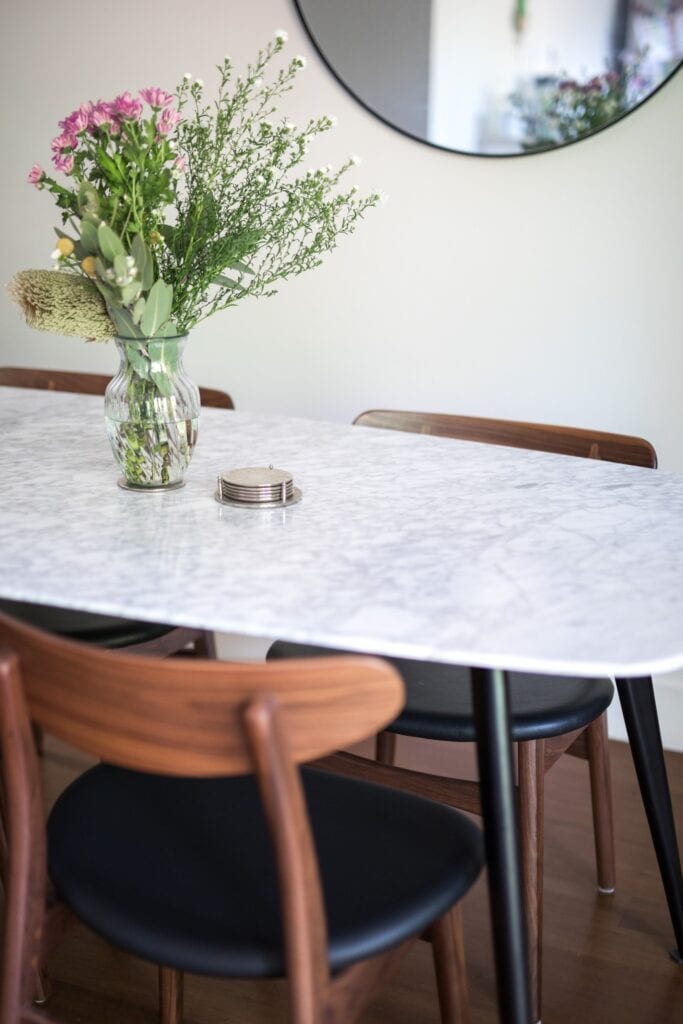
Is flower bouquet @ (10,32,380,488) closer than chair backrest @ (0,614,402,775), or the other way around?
chair backrest @ (0,614,402,775)

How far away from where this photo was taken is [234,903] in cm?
118

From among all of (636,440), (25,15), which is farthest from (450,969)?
(25,15)

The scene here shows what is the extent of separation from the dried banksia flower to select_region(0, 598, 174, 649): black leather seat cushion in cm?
48

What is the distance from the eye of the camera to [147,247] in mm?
1494

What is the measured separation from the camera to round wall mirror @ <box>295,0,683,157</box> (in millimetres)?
2289

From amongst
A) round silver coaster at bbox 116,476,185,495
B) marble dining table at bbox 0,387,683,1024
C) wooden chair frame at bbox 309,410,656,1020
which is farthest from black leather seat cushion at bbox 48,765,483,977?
round silver coaster at bbox 116,476,185,495

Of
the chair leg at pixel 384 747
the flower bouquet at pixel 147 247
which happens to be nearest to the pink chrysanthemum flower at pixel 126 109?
the flower bouquet at pixel 147 247

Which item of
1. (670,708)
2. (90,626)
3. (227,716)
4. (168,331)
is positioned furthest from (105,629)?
(670,708)

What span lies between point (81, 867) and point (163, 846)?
9cm

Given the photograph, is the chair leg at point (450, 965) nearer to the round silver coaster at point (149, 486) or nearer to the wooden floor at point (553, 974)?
the wooden floor at point (553, 974)

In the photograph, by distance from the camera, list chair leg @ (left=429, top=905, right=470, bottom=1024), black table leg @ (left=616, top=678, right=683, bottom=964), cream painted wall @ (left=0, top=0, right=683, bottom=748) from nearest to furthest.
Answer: chair leg @ (left=429, top=905, right=470, bottom=1024), black table leg @ (left=616, top=678, right=683, bottom=964), cream painted wall @ (left=0, top=0, right=683, bottom=748)

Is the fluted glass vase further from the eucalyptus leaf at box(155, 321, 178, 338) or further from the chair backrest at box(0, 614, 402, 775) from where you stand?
the chair backrest at box(0, 614, 402, 775)

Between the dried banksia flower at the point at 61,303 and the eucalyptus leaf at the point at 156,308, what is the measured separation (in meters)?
0.07

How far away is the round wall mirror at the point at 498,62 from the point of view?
7.51ft
